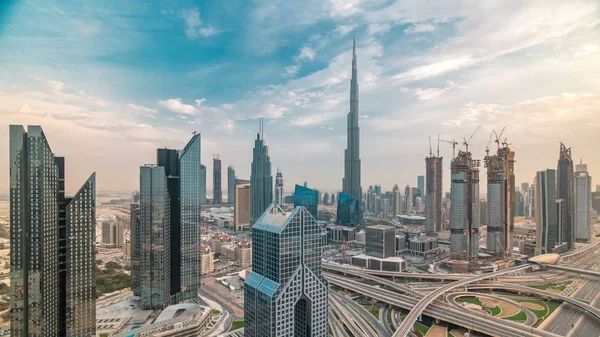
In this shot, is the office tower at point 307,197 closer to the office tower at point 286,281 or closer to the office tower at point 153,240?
the office tower at point 153,240

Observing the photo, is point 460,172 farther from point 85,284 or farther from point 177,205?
point 85,284

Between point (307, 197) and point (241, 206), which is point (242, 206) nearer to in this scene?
point (241, 206)

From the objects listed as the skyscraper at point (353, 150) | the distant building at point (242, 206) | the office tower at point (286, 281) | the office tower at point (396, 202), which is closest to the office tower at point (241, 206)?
the distant building at point (242, 206)

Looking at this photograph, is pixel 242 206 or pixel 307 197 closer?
pixel 307 197

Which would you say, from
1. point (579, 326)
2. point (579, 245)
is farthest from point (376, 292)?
point (579, 245)

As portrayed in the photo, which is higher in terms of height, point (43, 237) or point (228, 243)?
point (43, 237)

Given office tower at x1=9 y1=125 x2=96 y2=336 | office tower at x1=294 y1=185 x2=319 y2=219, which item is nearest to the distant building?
office tower at x1=294 y1=185 x2=319 y2=219

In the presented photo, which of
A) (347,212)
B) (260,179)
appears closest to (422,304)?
(347,212)

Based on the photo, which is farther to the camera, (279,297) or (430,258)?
(430,258)
